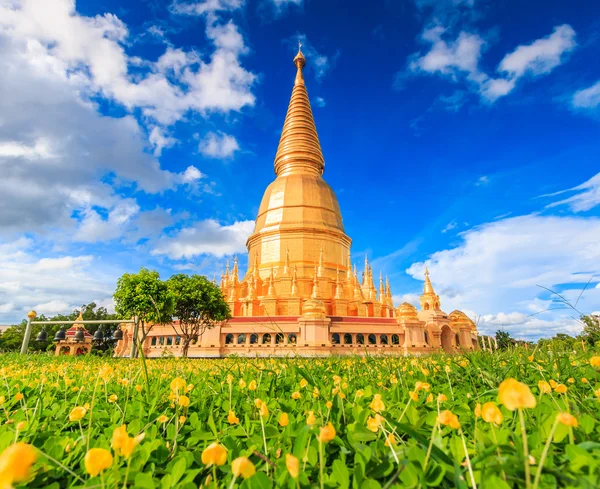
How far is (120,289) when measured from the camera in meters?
21.1

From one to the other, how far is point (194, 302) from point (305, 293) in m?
11.5

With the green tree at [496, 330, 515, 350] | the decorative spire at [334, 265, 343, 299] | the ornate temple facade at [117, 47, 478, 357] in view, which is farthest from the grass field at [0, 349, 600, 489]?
the decorative spire at [334, 265, 343, 299]

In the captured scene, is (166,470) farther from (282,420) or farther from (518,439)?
(518,439)

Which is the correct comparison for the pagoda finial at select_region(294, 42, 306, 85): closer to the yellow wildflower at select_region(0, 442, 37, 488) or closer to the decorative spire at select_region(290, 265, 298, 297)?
the decorative spire at select_region(290, 265, 298, 297)

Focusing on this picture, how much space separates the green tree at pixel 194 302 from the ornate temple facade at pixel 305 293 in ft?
6.89

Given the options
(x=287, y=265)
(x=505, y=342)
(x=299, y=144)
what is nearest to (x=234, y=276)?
(x=287, y=265)

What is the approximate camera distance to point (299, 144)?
40.3m

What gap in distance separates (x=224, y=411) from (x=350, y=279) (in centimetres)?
3203

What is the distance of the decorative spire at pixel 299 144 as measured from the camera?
40.0 metres

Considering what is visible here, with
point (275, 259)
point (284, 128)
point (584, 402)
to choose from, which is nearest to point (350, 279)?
point (275, 259)

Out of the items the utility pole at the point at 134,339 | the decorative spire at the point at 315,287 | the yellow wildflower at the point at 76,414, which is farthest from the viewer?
the decorative spire at the point at 315,287

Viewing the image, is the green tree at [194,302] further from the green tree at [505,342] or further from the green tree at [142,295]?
the green tree at [505,342]

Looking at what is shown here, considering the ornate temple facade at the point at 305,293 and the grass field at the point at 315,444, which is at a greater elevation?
the ornate temple facade at the point at 305,293

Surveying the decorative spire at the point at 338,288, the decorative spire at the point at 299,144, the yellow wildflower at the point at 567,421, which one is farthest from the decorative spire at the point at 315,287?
the yellow wildflower at the point at 567,421
